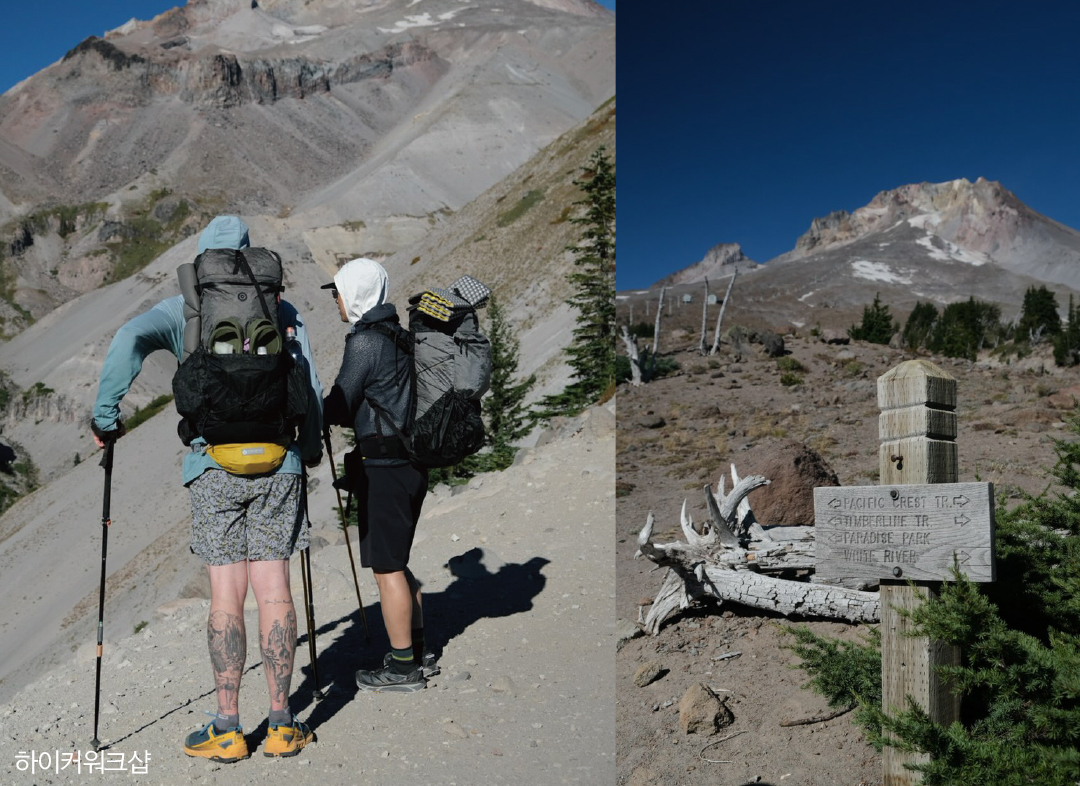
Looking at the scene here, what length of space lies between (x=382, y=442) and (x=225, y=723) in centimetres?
124

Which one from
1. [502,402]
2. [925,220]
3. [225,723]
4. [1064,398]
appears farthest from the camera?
[925,220]

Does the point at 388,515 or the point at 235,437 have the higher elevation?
the point at 235,437

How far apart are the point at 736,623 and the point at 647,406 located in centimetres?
1424

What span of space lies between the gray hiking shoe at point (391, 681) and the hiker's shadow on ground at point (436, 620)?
0.08 meters

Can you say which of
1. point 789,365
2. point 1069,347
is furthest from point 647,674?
point 1069,347

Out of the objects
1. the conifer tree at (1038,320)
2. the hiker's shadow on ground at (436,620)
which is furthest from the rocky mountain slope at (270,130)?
the hiker's shadow on ground at (436,620)

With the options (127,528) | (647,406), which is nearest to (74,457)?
(127,528)

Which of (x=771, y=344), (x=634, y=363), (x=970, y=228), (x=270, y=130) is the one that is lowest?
(x=634, y=363)

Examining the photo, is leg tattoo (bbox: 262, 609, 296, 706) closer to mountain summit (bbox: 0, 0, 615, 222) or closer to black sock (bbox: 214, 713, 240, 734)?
black sock (bbox: 214, 713, 240, 734)

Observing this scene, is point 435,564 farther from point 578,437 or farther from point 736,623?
point 578,437

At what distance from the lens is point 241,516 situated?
3.41m

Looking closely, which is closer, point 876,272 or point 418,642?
point 418,642

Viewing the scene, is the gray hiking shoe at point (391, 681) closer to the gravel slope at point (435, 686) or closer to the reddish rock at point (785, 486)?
the gravel slope at point (435, 686)

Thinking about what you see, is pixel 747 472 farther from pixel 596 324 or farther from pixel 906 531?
pixel 596 324
